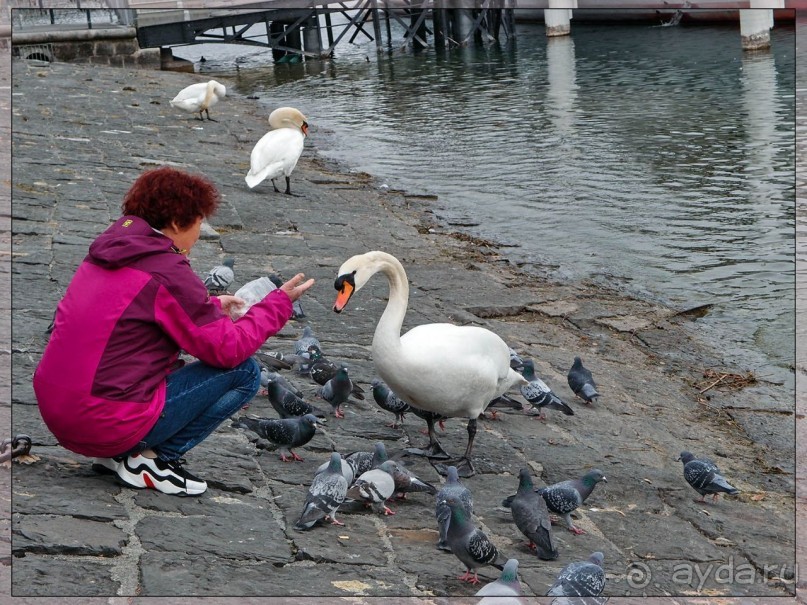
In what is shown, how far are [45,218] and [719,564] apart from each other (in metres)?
6.33

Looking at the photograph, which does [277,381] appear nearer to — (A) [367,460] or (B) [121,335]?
(A) [367,460]

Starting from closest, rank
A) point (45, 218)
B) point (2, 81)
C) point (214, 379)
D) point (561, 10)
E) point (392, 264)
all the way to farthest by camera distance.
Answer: point (214, 379), point (392, 264), point (45, 218), point (2, 81), point (561, 10)

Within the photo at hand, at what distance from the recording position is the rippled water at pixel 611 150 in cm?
1041

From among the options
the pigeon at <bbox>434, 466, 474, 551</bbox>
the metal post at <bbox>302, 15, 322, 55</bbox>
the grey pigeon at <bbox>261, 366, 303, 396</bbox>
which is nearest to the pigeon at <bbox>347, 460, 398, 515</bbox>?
the pigeon at <bbox>434, 466, 474, 551</bbox>

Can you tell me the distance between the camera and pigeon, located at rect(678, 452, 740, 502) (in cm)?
541

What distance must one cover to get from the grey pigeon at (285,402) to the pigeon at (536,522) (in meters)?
1.27

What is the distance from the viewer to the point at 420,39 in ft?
106

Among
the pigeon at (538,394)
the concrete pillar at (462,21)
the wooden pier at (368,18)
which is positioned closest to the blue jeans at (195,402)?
the pigeon at (538,394)

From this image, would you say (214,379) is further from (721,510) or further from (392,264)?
(721,510)

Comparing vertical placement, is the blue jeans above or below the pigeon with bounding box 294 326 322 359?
above

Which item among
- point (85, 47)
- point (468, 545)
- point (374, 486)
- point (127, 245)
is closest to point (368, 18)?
point (85, 47)

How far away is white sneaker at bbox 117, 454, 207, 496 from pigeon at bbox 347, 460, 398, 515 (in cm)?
69

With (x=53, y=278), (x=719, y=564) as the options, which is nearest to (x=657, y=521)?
(x=719, y=564)

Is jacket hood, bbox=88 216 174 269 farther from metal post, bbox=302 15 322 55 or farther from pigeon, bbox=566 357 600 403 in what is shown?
metal post, bbox=302 15 322 55
